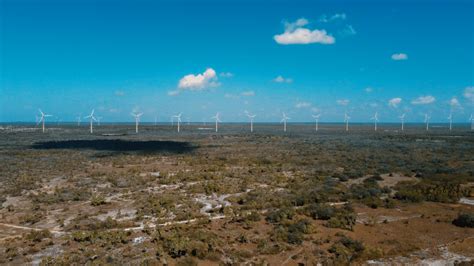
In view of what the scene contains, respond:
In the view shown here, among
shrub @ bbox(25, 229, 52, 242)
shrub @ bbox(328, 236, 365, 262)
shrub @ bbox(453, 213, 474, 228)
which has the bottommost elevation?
shrub @ bbox(25, 229, 52, 242)

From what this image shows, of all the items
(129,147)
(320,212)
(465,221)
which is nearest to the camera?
(465,221)

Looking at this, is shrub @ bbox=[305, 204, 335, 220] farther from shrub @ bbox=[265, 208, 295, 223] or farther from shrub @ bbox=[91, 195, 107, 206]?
shrub @ bbox=[91, 195, 107, 206]

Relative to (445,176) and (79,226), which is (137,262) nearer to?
(79,226)

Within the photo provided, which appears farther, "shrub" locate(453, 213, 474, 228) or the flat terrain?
"shrub" locate(453, 213, 474, 228)

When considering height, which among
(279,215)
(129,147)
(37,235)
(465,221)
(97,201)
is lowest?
(37,235)

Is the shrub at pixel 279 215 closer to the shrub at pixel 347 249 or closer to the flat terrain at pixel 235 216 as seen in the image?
the flat terrain at pixel 235 216

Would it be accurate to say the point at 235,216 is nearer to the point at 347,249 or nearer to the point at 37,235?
the point at 347,249

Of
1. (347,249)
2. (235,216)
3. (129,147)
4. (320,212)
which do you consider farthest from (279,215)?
(129,147)

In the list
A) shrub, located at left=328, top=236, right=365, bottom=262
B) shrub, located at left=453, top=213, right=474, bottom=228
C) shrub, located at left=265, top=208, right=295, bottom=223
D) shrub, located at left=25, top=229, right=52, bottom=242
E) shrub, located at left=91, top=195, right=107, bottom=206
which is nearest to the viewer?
shrub, located at left=328, top=236, right=365, bottom=262

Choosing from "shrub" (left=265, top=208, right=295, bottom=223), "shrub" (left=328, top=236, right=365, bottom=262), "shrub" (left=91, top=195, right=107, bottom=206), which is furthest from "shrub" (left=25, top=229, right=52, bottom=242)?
"shrub" (left=328, top=236, right=365, bottom=262)

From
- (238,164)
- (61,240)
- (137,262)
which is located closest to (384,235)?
(137,262)

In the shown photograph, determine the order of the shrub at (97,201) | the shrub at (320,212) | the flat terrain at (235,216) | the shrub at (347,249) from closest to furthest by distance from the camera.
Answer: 1. the shrub at (347,249)
2. the flat terrain at (235,216)
3. the shrub at (320,212)
4. the shrub at (97,201)

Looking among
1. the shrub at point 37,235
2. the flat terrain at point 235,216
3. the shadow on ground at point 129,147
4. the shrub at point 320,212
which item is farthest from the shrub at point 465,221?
the shadow on ground at point 129,147

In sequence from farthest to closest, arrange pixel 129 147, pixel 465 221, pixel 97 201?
pixel 129 147 → pixel 97 201 → pixel 465 221
